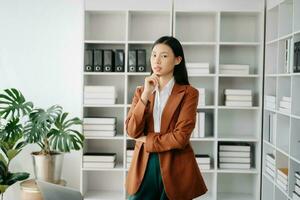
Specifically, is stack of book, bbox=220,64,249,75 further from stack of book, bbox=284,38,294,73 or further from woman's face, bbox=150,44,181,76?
woman's face, bbox=150,44,181,76

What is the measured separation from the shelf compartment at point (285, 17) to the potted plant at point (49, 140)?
1.96m

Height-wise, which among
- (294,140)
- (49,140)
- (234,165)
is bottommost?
(234,165)

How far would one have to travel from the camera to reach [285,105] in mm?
3152

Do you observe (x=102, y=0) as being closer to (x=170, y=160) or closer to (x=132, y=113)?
(x=132, y=113)

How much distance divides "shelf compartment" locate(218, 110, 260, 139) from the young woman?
2051mm

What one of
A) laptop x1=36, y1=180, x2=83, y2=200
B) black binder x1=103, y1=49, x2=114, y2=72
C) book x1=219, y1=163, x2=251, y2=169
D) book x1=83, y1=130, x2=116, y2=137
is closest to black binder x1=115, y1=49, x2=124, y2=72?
black binder x1=103, y1=49, x2=114, y2=72

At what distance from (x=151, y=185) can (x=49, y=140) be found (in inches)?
74.8

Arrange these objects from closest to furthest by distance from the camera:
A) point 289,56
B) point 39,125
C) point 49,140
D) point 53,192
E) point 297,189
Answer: point 53,192 → point 297,189 → point 289,56 → point 39,125 → point 49,140

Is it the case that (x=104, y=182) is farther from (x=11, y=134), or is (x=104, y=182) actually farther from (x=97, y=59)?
(x=97, y=59)

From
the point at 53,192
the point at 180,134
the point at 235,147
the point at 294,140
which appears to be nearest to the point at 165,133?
the point at 180,134

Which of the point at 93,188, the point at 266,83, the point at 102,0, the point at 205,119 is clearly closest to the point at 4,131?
the point at 93,188

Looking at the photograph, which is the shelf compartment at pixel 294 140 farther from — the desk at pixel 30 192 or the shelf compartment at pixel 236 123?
the desk at pixel 30 192

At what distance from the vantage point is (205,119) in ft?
13.0

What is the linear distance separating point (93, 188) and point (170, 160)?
2320 mm
